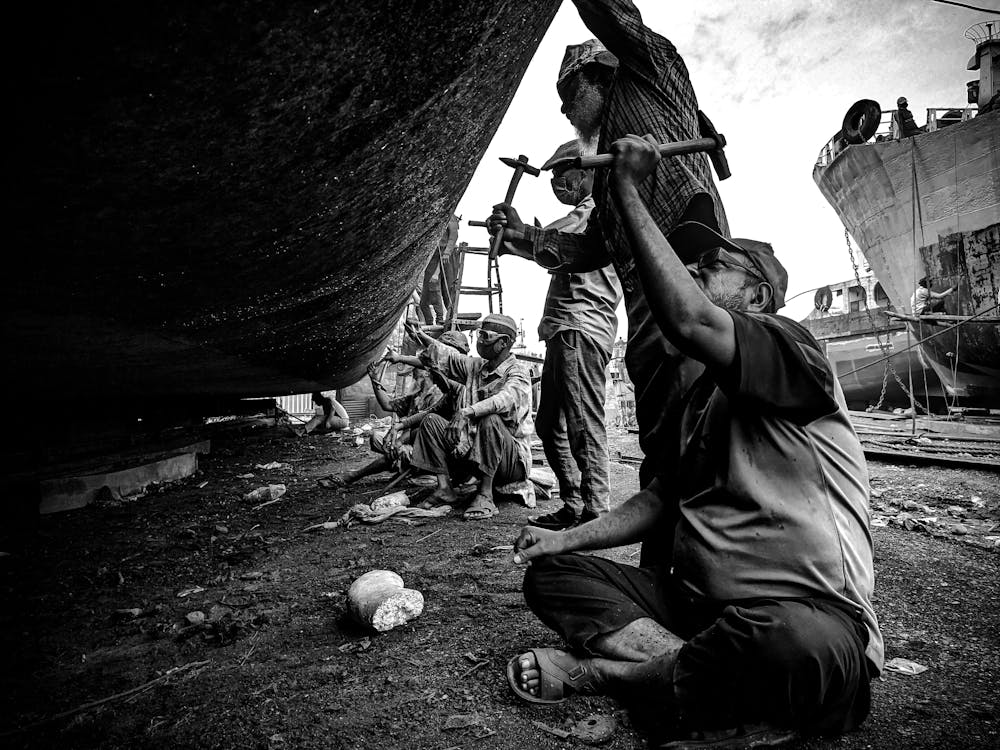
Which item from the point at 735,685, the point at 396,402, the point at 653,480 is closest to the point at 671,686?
the point at 735,685

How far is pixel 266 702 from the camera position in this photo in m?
1.14

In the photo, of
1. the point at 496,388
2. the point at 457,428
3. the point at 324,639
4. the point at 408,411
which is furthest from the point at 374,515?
the point at 408,411

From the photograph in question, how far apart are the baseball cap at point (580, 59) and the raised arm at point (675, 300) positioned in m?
1.44

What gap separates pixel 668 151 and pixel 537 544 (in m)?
1.13

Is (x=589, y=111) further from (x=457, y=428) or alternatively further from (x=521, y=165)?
(x=457, y=428)

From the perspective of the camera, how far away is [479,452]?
10.6 ft

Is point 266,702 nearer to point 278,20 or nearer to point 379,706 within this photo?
point 379,706

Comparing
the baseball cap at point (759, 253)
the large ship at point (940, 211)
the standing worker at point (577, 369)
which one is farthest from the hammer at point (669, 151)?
the large ship at point (940, 211)

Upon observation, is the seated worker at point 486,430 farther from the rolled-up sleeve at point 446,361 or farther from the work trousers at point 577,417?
the work trousers at point 577,417

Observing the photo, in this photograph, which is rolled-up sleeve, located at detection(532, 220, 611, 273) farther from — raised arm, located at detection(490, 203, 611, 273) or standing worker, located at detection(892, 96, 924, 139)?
standing worker, located at detection(892, 96, 924, 139)

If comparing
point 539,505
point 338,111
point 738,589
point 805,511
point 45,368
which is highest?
point 338,111

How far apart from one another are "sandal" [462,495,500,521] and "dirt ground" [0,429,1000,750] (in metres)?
0.14

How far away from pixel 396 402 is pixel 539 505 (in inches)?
82.7

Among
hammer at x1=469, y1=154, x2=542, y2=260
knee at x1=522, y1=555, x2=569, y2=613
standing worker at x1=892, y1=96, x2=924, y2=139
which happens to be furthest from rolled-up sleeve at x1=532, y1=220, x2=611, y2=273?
standing worker at x1=892, y1=96, x2=924, y2=139
